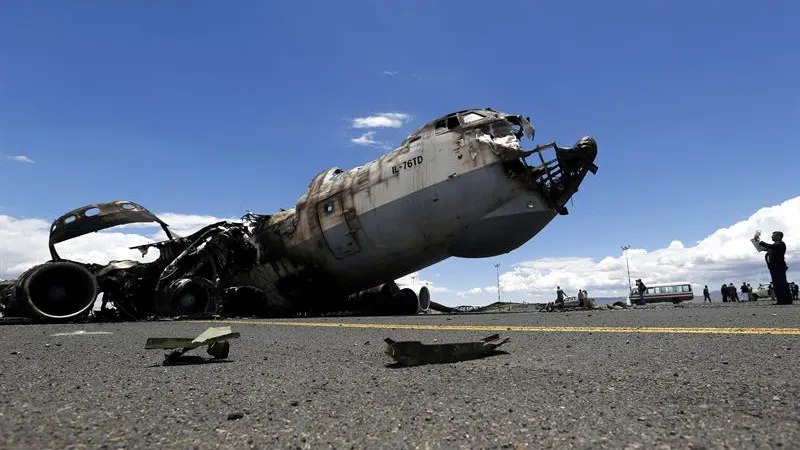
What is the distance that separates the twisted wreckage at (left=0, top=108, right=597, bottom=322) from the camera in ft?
48.4

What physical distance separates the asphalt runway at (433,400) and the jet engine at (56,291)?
46.3 ft

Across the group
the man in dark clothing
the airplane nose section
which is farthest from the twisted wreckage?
the man in dark clothing

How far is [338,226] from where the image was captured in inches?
683

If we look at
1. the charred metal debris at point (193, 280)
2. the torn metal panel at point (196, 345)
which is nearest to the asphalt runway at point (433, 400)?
the torn metal panel at point (196, 345)

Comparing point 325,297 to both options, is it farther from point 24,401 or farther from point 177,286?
point 24,401

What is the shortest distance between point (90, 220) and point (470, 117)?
15.9m

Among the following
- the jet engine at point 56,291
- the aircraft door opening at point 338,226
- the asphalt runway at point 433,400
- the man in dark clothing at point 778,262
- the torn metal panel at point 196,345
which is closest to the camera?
the asphalt runway at point 433,400

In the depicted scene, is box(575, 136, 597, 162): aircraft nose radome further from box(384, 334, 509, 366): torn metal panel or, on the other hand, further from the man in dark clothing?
box(384, 334, 509, 366): torn metal panel

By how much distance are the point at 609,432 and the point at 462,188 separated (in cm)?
1270

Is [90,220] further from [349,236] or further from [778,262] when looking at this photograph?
[778,262]

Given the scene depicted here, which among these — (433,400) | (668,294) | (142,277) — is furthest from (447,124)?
(668,294)

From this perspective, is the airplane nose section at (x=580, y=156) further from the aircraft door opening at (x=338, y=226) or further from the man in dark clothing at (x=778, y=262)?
the aircraft door opening at (x=338, y=226)

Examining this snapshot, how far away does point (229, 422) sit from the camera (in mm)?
2629

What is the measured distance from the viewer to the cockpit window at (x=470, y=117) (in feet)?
50.4
